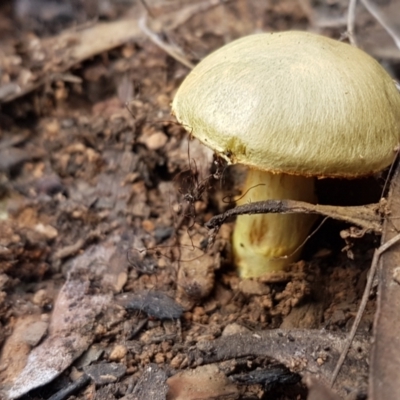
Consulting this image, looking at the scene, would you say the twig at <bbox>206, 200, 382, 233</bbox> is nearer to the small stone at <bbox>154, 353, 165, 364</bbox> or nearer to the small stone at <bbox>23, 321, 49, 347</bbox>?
the small stone at <bbox>154, 353, 165, 364</bbox>

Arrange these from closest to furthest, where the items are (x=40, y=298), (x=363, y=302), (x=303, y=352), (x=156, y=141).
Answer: (x=363, y=302), (x=303, y=352), (x=40, y=298), (x=156, y=141)

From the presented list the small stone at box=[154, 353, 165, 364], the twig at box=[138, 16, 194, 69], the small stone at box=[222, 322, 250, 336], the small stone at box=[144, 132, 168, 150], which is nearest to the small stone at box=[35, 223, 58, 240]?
the small stone at box=[144, 132, 168, 150]

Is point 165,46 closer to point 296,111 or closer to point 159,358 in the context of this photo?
point 296,111

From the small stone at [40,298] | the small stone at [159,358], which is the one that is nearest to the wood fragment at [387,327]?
the small stone at [159,358]

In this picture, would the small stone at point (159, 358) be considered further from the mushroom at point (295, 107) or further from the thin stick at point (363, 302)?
the mushroom at point (295, 107)

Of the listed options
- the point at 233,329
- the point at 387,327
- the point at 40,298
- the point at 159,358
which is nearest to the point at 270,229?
the point at 233,329

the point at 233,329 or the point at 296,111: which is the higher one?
the point at 296,111

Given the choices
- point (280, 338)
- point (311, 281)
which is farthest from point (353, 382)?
point (311, 281)
